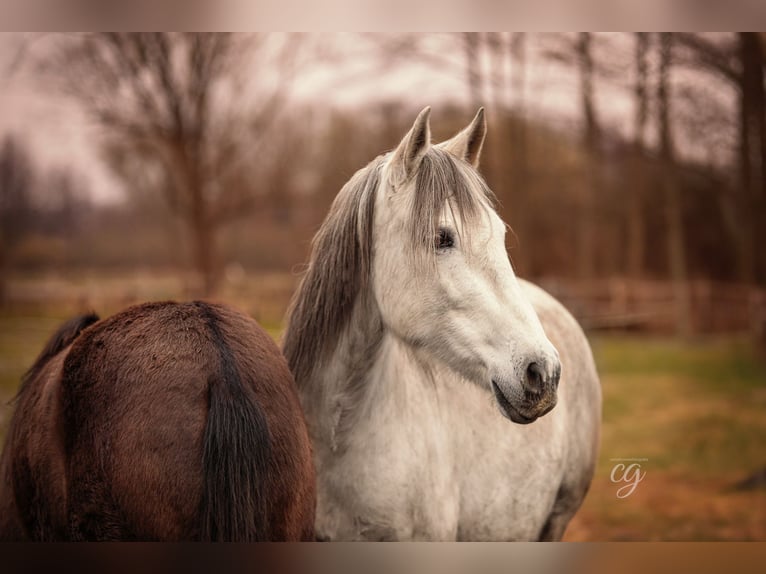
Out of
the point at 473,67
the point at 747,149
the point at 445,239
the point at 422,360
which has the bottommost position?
the point at 422,360

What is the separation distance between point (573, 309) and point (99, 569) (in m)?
2.10

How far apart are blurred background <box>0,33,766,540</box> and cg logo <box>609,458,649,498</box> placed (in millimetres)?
39

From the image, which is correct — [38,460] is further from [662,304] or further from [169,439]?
[662,304]

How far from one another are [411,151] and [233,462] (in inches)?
36.1

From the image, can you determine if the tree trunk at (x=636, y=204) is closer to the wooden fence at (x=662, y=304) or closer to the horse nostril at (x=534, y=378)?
the wooden fence at (x=662, y=304)

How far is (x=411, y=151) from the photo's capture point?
182 centimetres

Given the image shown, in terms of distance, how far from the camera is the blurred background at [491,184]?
2.92 metres

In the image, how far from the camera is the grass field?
283 cm

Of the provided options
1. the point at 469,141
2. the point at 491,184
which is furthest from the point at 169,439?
the point at 491,184

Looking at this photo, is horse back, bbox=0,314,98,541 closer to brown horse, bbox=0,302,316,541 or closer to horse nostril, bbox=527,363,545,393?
brown horse, bbox=0,302,316,541

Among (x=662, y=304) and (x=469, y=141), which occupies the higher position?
(x=469, y=141)

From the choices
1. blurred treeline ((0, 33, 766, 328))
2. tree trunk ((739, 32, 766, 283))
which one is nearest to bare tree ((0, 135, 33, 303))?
blurred treeline ((0, 33, 766, 328))

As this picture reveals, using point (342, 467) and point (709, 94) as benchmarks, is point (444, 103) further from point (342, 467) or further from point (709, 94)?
point (342, 467)
